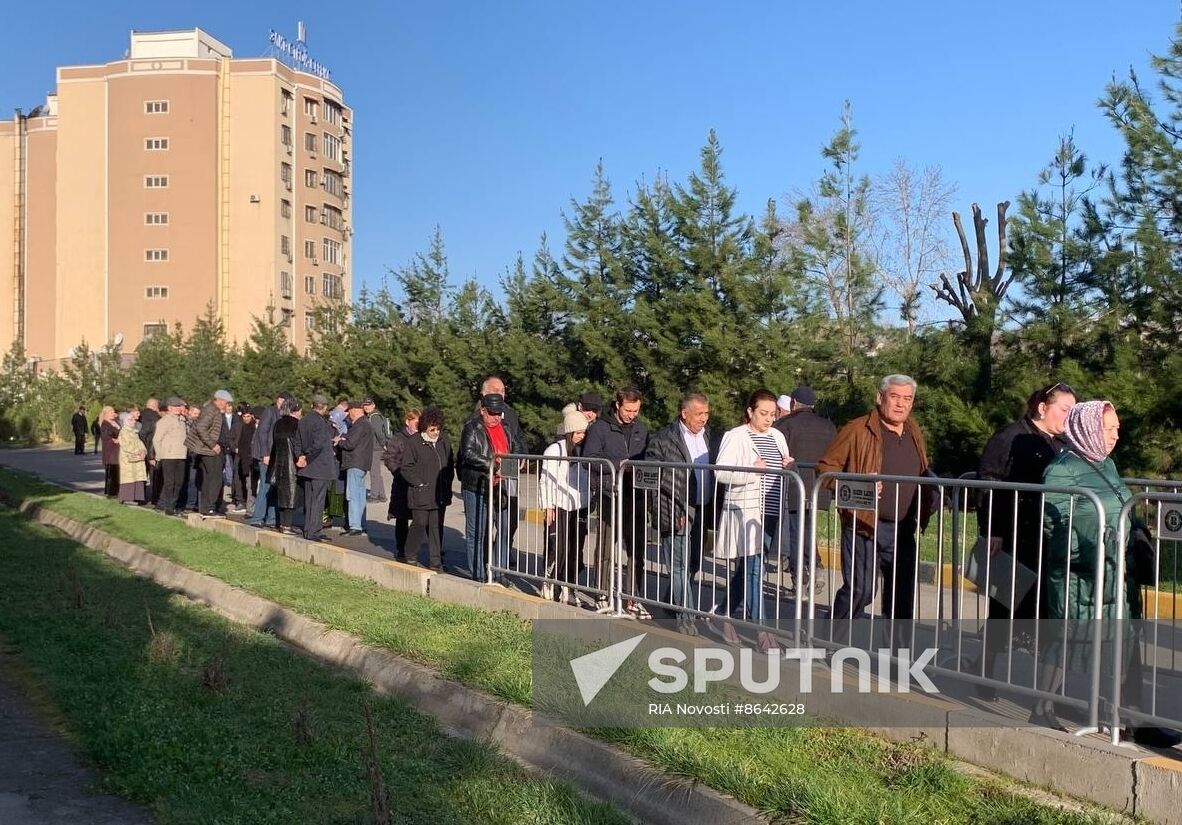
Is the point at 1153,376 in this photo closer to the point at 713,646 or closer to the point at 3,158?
the point at 713,646

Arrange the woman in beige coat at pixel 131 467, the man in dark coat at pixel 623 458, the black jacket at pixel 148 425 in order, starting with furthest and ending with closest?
1. the black jacket at pixel 148 425
2. the woman in beige coat at pixel 131 467
3. the man in dark coat at pixel 623 458

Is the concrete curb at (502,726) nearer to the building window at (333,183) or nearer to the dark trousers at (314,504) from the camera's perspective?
the dark trousers at (314,504)

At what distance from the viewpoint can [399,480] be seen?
12.6 meters

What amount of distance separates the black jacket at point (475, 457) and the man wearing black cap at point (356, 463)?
4955 mm

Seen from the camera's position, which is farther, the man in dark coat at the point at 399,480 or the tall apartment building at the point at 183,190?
the tall apartment building at the point at 183,190

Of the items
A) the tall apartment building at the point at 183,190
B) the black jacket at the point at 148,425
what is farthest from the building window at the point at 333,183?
the black jacket at the point at 148,425

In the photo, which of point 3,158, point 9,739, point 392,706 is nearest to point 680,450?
point 392,706

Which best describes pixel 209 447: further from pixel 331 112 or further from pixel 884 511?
pixel 331 112

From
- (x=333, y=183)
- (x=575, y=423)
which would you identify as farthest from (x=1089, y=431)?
(x=333, y=183)

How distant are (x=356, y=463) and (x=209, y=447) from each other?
3511 mm

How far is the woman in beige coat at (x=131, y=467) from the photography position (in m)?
20.0

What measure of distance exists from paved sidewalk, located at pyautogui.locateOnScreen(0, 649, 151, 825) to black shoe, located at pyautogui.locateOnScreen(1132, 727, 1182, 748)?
14.6ft

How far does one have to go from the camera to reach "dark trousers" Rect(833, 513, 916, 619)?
6816 mm

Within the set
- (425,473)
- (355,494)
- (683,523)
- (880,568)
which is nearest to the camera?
(880,568)
